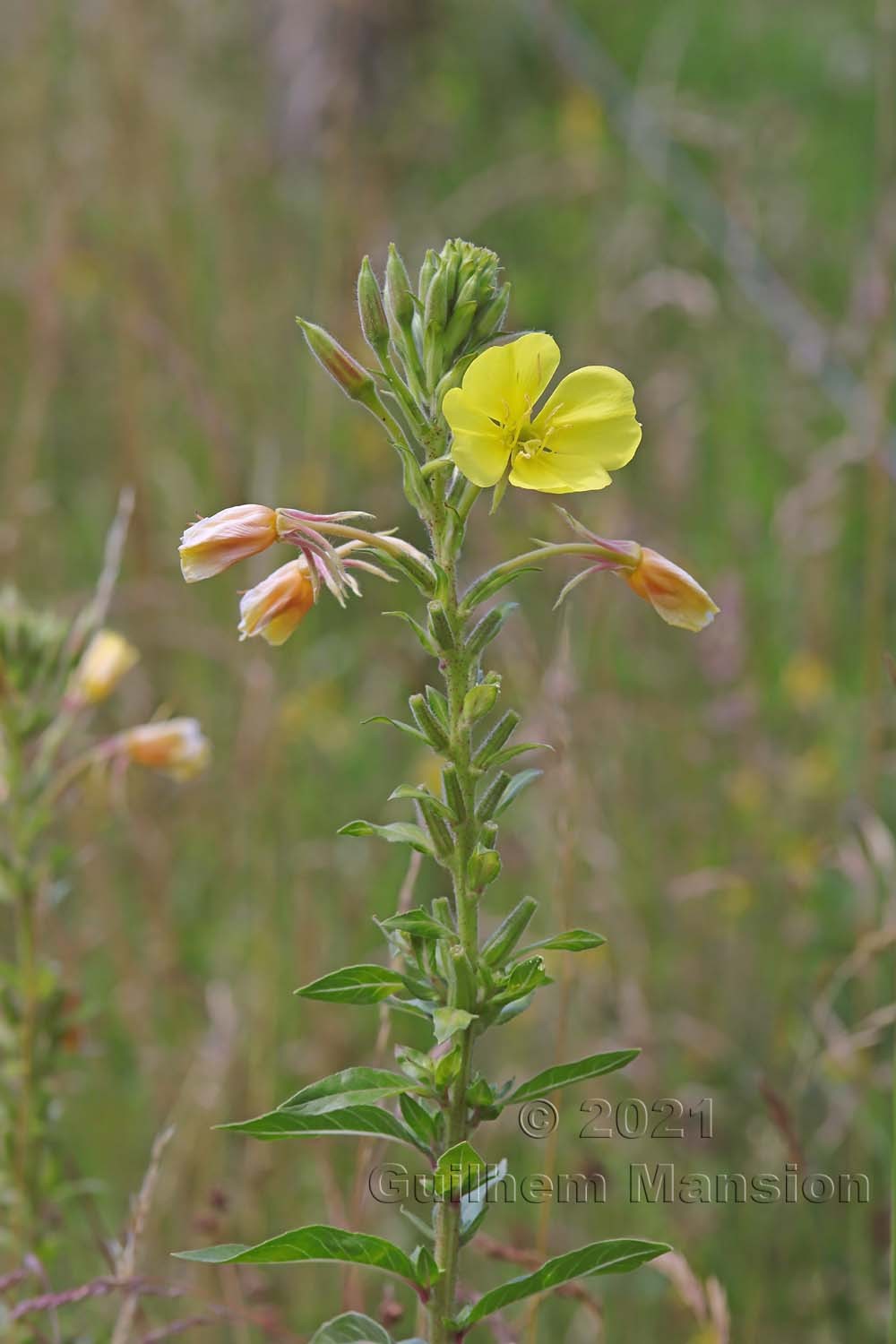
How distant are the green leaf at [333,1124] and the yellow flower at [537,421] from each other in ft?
1.61

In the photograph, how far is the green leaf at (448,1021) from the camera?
88cm

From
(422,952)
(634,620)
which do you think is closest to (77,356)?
(634,620)

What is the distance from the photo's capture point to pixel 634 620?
310 centimetres

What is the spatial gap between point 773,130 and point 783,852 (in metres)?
2.79

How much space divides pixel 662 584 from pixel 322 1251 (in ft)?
1.94

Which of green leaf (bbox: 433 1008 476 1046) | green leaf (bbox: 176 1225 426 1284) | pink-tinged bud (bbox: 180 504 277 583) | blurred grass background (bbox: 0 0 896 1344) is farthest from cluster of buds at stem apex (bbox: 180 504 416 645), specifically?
blurred grass background (bbox: 0 0 896 1344)

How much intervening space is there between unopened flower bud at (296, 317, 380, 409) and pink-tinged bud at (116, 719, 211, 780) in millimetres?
754

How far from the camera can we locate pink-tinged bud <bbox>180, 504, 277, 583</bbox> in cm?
102

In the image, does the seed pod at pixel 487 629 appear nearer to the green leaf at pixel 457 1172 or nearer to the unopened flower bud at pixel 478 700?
the unopened flower bud at pixel 478 700

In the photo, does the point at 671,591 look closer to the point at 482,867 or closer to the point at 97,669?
the point at 482,867

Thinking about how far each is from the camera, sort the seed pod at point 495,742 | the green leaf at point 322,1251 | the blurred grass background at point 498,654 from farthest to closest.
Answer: the blurred grass background at point 498,654
the seed pod at point 495,742
the green leaf at point 322,1251

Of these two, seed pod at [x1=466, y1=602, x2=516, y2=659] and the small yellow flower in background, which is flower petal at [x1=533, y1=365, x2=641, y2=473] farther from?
the small yellow flower in background

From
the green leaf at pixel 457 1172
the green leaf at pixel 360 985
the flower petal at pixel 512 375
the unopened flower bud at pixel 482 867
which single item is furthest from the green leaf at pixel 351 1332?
the flower petal at pixel 512 375

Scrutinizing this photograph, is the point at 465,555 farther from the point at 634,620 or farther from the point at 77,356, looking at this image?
the point at 77,356
